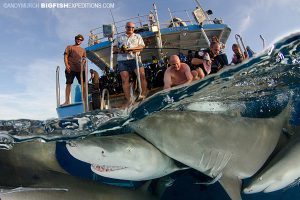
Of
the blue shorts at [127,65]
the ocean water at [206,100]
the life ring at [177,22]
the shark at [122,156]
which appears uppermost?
the life ring at [177,22]

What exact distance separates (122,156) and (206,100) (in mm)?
2929

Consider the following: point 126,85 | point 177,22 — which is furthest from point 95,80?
point 177,22

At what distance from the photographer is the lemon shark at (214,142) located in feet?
17.6

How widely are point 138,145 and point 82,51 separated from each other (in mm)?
5398

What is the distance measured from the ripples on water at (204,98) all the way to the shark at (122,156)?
1357 millimetres

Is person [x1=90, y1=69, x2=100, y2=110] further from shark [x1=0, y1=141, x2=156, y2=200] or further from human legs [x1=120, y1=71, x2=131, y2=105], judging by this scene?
shark [x1=0, y1=141, x2=156, y2=200]

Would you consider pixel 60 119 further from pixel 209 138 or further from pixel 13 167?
pixel 209 138

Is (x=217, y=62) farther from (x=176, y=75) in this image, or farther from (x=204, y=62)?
(x=176, y=75)

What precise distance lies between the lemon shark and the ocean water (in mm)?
827

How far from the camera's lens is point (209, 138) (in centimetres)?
560

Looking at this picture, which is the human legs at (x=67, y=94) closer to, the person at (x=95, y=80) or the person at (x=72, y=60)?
the person at (x=72, y=60)

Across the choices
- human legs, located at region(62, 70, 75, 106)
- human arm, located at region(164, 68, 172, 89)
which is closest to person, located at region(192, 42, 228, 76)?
human arm, located at region(164, 68, 172, 89)

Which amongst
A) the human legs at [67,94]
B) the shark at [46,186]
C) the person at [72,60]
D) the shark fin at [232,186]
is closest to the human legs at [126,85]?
the person at [72,60]

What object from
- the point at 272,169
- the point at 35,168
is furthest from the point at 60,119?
the point at 272,169
